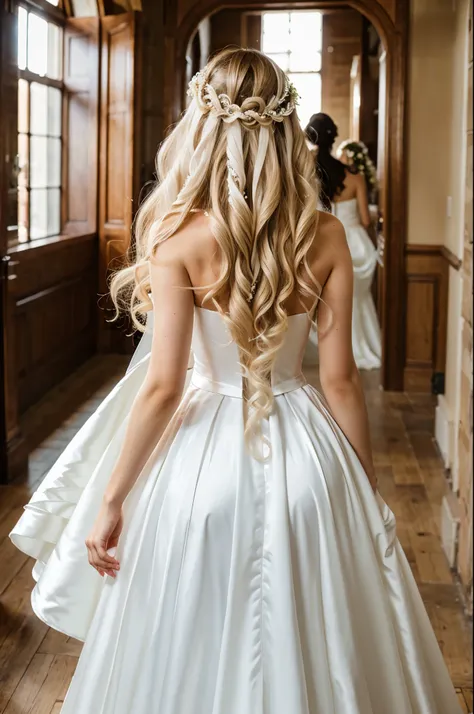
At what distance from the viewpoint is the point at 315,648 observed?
1641 mm

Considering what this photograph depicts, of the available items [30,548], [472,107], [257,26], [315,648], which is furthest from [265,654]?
[257,26]

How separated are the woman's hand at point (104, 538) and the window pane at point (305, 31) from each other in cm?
A: 967

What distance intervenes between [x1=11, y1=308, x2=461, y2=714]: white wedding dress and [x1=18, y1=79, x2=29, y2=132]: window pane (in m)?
4.44

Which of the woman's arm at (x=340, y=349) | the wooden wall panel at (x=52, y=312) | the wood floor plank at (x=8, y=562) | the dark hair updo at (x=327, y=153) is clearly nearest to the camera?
the woman's arm at (x=340, y=349)

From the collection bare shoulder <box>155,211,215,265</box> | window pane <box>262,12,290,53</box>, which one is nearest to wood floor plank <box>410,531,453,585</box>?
bare shoulder <box>155,211,215,265</box>

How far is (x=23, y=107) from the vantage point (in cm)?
581

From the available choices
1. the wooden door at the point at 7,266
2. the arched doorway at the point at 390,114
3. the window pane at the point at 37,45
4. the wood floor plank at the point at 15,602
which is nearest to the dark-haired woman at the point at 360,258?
the arched doorway at the point at 390,114

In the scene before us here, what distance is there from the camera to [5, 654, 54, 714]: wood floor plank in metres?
2.28

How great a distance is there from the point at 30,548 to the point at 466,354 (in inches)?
60.8

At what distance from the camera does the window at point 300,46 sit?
1054 cm

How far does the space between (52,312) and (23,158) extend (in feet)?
3.31

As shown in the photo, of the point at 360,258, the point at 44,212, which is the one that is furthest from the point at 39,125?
the point at 360,258

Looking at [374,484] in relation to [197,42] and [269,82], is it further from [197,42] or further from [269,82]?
[197,42]

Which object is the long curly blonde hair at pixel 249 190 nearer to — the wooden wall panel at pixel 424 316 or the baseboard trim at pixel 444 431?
the baseboard trim at pixel 444 431
